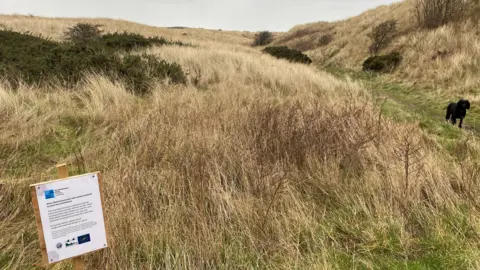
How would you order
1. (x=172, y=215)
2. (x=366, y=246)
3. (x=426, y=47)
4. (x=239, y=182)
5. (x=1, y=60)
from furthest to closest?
1. (x=426, y=47)
2. (x=1, y=60)
3. (x=239, y=182)
4. (x=172, y=215)
5. (x=366, y=246)

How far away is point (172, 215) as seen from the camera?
254 centimetres

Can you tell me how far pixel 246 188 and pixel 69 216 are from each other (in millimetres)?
1640

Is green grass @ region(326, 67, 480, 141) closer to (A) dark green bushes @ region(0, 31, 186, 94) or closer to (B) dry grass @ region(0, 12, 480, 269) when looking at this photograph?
(B) dry grass @ region(0, 12, 480, 269)

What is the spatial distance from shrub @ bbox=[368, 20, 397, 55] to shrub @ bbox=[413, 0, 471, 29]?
5.15 ft

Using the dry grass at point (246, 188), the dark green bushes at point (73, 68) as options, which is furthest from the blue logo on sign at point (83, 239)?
the dark green bushes at point (73, 68)

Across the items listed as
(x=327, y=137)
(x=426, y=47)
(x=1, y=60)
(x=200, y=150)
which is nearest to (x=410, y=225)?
(x=327, y=137)

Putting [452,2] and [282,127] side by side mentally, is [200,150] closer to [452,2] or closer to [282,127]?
[282,127]

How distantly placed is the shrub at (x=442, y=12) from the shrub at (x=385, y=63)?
2.91 meters

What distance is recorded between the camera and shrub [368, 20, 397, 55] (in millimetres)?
18000

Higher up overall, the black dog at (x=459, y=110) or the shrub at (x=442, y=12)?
the shrub at (x=442, y=12)

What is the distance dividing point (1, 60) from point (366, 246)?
8.22 m

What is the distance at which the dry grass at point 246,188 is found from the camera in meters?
2.27

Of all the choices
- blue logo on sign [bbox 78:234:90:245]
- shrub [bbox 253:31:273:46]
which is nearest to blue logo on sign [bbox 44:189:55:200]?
blue logo on sign [bbox 78:234:90:245]

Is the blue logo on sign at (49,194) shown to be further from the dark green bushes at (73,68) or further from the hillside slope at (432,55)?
the hillside slope at (432,55)
